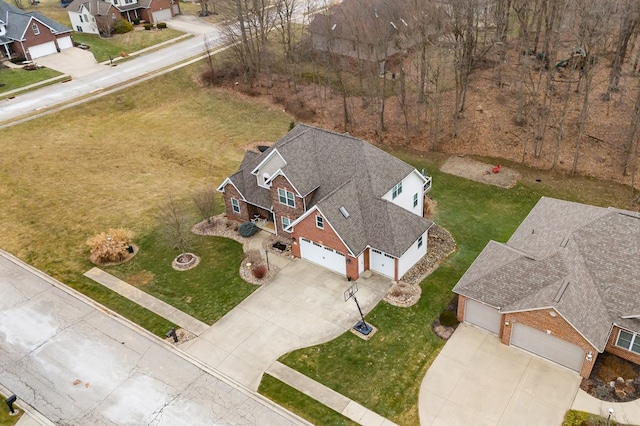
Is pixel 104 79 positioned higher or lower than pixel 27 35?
lower

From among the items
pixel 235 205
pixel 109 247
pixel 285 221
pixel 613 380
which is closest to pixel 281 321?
pixel 285 221

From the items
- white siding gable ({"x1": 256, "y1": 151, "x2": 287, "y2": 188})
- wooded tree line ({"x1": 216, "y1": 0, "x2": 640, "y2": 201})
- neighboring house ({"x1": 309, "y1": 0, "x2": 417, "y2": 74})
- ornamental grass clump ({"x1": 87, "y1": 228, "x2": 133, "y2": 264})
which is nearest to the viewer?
white siding gable ({"x1": 256, "y1": 151, "x2": 287, "y2": 188})

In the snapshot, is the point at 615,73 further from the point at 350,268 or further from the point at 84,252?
the point at 84,252

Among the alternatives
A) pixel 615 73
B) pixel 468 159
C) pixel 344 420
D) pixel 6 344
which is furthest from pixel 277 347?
pixel 615 73

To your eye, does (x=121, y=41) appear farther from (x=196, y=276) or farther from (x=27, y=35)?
(x=196, y=276)

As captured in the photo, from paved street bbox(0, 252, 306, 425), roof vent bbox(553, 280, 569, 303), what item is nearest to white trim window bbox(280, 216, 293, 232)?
paved street bbox(0, 252, 306, 425)

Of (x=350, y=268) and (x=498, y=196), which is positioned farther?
(x=498, y=196)

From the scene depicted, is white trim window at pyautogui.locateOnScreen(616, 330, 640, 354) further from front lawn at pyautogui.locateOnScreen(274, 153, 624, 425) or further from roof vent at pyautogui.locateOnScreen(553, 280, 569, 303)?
front lawn at pyautogui.locateOnScreen(274, 153, 624, 425)
